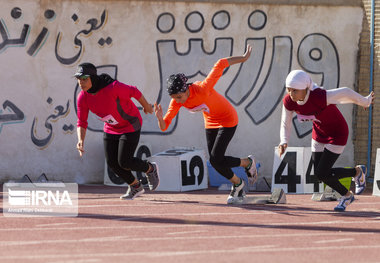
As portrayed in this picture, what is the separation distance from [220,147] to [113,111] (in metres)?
1.43

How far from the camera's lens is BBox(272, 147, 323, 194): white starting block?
41.4 feet

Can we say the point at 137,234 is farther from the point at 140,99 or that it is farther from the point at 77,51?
the point at 77,51

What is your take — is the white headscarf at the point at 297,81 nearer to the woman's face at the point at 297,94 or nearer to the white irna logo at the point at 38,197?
the woman's face at the point at 297,94

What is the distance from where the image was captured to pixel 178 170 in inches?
513

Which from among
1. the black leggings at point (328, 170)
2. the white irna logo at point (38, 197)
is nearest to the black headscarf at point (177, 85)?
the black leggings at point (328, 170)

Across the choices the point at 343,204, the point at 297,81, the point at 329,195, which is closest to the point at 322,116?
the point at 297,81

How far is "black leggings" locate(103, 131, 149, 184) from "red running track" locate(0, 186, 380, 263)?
462 millimetres

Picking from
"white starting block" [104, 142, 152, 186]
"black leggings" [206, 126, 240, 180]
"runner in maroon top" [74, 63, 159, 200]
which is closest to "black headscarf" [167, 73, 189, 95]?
"runner in maroon top" [74, 63, 159, 200]

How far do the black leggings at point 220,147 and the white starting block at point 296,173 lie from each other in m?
2.62

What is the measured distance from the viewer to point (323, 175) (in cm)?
952

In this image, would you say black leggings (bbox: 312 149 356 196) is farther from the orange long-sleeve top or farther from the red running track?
the orange long-sleeve top

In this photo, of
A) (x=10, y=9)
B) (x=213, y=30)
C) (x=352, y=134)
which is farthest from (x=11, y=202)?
(x=352, y=134)

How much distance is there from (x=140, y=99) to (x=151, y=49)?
413 centimetres

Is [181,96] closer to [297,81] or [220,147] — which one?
[220,147]
